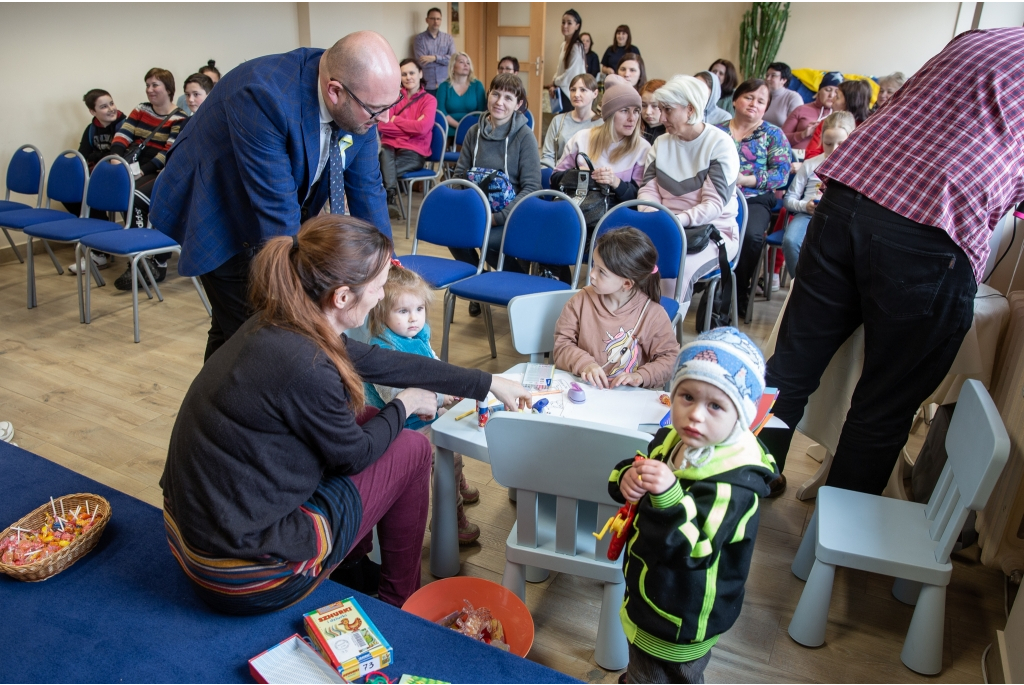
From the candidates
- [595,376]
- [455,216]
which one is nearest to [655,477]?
[595,376]

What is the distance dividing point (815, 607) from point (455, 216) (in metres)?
2.41

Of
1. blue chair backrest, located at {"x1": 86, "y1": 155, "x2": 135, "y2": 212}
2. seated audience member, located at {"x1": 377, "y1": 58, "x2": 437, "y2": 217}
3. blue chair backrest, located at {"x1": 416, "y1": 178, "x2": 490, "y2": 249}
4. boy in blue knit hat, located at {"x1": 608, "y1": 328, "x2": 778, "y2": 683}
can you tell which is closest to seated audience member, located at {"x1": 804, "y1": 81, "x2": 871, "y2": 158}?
blue chair backrest, located at {"x1": 416, "y1": 178, "x2": 490, "y2": 249}

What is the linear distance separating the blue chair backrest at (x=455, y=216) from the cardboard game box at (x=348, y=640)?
2277 mm

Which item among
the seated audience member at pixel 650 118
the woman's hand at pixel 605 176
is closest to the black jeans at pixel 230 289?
the woman's hand at pixel 605 176

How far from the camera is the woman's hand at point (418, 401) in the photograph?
1644 millimetres

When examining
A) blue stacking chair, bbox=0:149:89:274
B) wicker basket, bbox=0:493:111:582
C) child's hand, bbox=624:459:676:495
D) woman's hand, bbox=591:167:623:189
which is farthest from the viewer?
blue stacking chair, bbox=0:149:89:274

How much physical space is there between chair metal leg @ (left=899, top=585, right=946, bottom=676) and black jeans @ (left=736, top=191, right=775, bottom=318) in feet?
8.20

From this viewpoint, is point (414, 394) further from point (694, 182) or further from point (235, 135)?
point (694, 182)

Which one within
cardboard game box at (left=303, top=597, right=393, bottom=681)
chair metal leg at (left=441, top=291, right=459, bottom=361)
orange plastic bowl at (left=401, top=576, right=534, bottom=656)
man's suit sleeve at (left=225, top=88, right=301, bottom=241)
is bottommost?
orange plastic bowl at (left=401, top=576, right=534, bottom=656)

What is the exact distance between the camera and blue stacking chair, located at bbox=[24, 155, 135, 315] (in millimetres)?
3951

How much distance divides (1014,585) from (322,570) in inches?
74.0

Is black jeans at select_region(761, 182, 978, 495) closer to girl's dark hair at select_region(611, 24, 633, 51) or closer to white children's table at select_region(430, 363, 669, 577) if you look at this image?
white children's table at select_region(430, 363, 669, 577)

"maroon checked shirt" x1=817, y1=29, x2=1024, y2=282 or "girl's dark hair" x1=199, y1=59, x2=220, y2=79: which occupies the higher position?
"girl's dark hair" x1=199, y1=59, x2=220, y2=79

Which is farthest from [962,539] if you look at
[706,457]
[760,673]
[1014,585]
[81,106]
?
[81,106]
